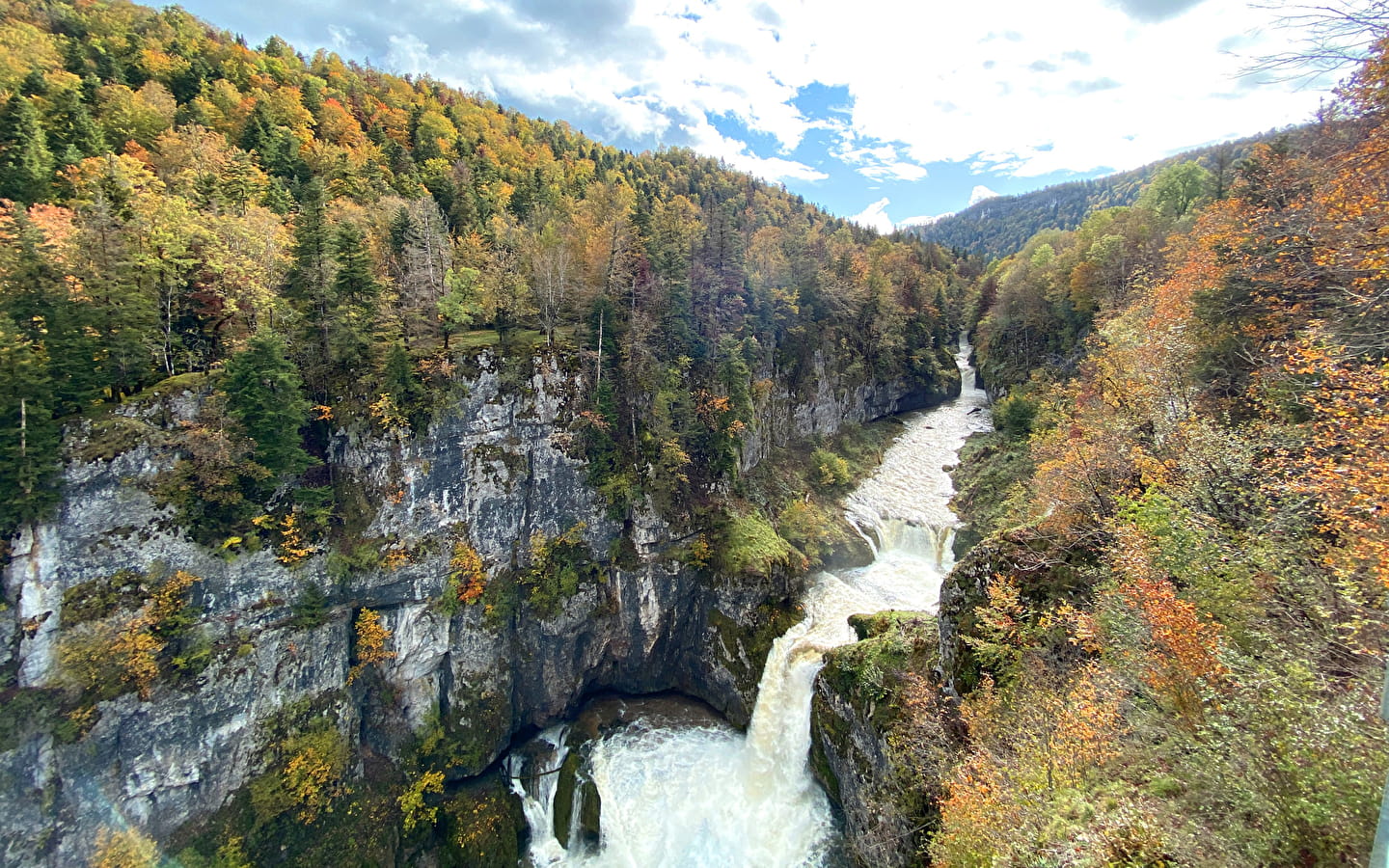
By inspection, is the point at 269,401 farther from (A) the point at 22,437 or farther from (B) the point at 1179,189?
(B) the point at 1179,189

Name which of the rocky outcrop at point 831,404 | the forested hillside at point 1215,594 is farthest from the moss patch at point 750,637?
the rocky outcrop at point 831,404

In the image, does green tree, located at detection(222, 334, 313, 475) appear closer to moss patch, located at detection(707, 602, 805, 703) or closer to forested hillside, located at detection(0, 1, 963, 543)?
forested hillside, located at detection(0, 1, 963, 543)

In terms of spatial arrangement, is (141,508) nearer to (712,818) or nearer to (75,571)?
(75,571)

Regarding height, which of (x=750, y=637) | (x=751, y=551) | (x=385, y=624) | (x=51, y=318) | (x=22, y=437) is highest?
(x=51, y=318)

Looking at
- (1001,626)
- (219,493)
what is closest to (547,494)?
(219,493)

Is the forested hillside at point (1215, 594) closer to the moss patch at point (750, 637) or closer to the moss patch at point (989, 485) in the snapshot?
the moss patch at point (750, 637)

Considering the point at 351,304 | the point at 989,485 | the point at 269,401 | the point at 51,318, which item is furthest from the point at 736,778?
the point at 51,318

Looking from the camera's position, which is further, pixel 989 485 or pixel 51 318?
pixel 989 485
